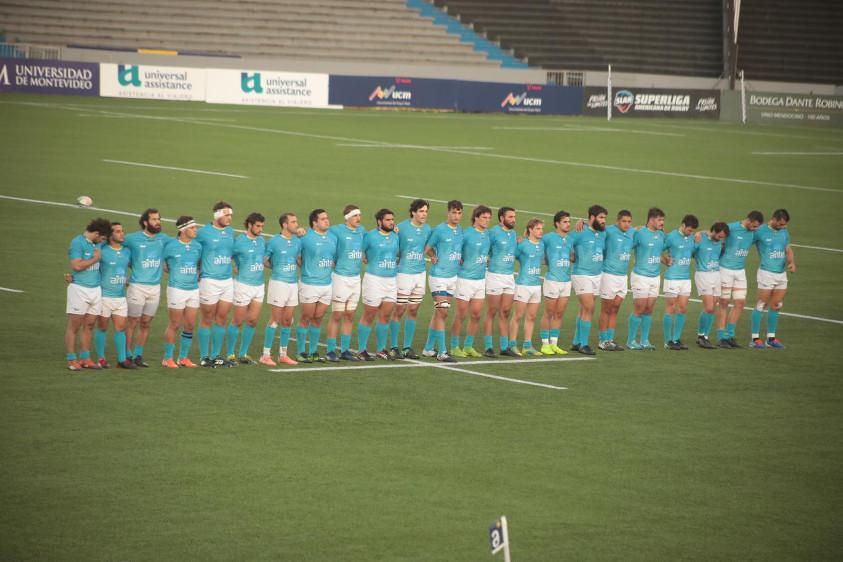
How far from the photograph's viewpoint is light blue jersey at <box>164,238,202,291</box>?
1694 cm

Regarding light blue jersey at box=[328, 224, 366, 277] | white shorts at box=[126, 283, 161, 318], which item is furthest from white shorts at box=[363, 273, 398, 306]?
white shorts at box=[126, 283, 161, 318]

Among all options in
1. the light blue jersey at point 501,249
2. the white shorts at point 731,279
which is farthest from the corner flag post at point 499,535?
the white shorts at point 731,279

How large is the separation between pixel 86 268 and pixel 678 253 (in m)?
8.50

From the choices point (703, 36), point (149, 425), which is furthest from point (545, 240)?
point (703, 36)

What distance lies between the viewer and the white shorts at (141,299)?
1681 cm

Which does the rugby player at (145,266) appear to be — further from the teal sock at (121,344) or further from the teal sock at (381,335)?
the teal sock at (381,335)

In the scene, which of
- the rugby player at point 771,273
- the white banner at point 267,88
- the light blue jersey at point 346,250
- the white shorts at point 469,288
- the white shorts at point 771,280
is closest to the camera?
the light blue jersey at point 346,250

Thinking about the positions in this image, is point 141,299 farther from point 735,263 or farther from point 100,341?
point 735,263

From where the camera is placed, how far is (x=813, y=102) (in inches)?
2566

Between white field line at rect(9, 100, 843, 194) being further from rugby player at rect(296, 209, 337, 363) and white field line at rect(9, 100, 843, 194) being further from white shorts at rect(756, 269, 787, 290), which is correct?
rugby player at rect(296, 209, 337, 363)

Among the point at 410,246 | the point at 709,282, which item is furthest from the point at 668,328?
the point at 410,246

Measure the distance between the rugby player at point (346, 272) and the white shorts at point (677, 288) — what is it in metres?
4.75

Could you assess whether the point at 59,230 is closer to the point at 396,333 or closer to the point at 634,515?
the point at 396,333

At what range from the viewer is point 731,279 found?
20.0 m
